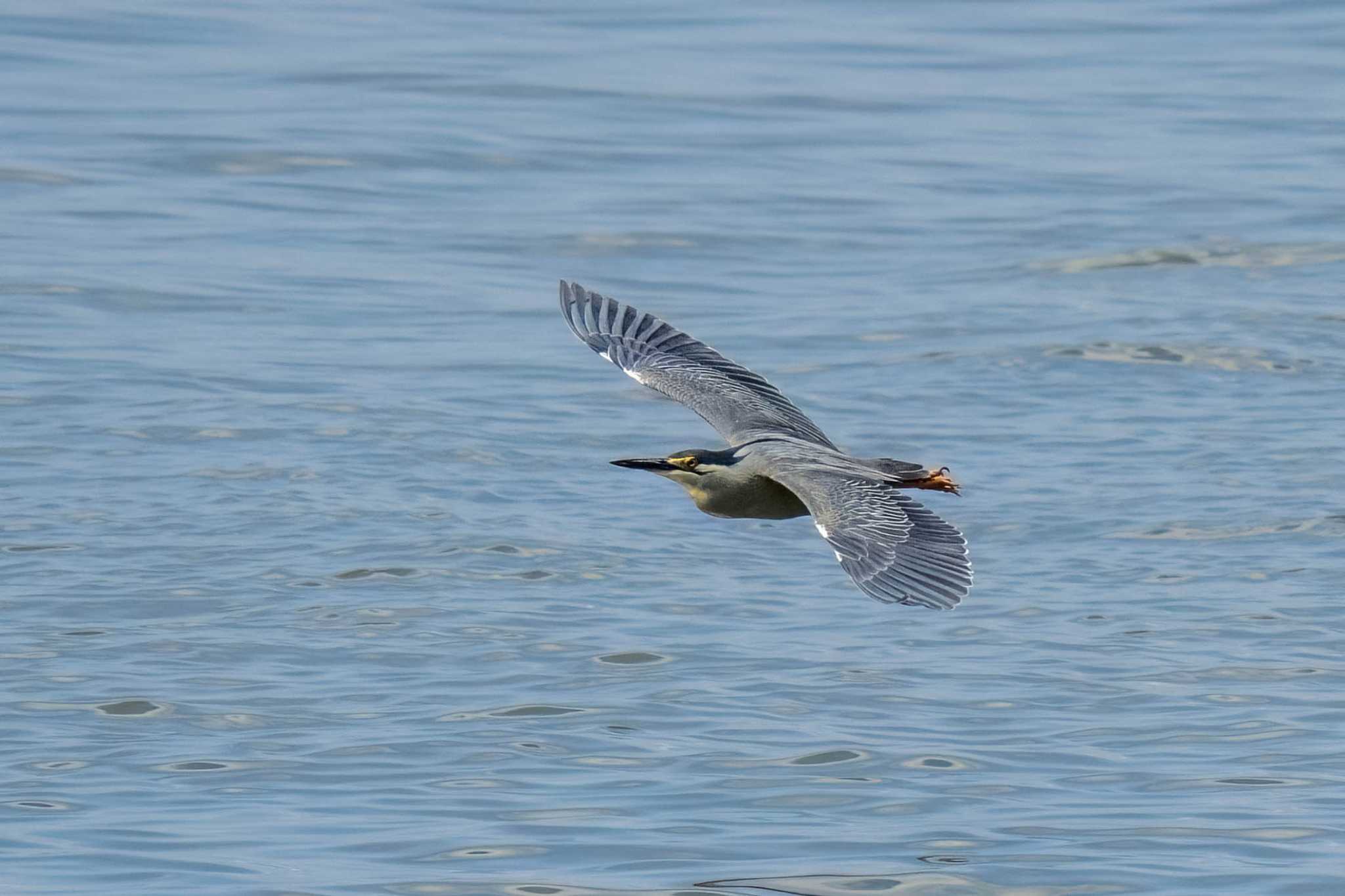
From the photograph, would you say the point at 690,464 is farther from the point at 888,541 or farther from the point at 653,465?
the point at 888,541

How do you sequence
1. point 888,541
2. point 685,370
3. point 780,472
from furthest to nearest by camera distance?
point 685,370, point 780,472, point 888,541

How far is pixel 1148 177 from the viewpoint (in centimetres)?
1994

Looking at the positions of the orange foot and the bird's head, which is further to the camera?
the orange foot

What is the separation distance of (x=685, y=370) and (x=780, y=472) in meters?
1.83

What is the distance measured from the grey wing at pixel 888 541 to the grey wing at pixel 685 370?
126 cm

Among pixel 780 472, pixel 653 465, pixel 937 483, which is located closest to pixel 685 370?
pixel 653 465

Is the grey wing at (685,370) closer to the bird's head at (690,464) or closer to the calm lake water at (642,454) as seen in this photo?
the bird's head at (690,464)

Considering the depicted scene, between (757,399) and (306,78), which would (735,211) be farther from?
(757,399)

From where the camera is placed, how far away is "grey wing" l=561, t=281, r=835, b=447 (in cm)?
1002

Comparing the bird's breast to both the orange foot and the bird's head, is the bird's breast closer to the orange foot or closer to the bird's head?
the bird's head

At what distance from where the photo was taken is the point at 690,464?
30.1ft

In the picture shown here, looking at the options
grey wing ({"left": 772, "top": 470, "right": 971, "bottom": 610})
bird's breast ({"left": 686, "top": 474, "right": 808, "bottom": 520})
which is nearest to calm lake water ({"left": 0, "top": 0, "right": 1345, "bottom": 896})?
bird's breast ({"left": 686, "top": 474, "right": 808, "bottom": 520})

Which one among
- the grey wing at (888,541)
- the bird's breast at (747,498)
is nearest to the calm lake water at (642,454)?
the bird's breast at (747,498)

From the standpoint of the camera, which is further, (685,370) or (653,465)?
(685,370)
